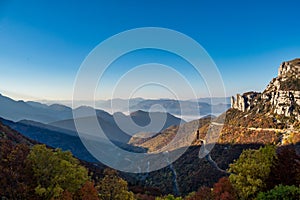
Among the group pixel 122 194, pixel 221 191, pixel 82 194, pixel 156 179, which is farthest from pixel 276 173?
pixel 156 179

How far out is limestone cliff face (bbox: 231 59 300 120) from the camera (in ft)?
457

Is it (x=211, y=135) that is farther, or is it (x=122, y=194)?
(x=211, y=135)

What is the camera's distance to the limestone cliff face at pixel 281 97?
5487 inches

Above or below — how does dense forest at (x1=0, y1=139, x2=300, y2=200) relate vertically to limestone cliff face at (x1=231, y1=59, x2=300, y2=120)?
below

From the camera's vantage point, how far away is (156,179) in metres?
119

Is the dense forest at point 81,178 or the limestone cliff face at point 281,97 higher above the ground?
the limestone cliff face at point 281,97

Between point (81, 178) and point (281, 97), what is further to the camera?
point (281, 97)

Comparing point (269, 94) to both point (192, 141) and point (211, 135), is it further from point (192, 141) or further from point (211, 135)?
point (192, 141)

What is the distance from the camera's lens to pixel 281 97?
147 meters

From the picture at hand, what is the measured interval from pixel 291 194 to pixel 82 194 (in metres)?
16.4

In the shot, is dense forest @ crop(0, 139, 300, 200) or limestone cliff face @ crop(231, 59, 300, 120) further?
limestone cliff face @ crop(231, 59, 300, 120)

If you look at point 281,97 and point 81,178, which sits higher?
point 281,97

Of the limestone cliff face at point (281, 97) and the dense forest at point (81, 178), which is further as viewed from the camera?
the limestone cliff face at point (281, 97)

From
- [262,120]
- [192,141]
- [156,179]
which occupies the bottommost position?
[156,179]
